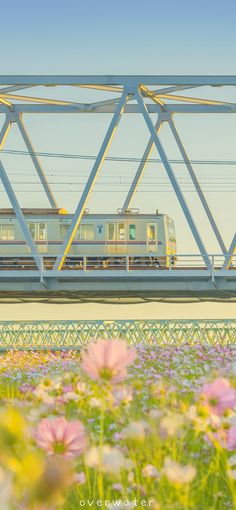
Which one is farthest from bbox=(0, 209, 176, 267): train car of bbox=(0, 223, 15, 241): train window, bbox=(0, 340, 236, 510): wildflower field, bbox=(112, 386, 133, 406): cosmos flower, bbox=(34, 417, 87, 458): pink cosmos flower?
bbox=(34, 417, 87, 458): pink cosmos flower

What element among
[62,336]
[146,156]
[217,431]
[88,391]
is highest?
[146,156]

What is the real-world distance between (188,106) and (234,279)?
800cm

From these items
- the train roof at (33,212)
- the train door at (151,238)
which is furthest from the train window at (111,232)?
the train roof at (33,212)

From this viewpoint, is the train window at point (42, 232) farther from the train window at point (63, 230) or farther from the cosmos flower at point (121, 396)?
the cosmos flower at point (121, 396)

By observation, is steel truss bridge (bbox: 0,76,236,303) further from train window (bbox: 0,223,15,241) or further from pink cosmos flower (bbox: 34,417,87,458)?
pink cosmos flower (bbox: 34,417,87,458)

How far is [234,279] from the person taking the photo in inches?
1081

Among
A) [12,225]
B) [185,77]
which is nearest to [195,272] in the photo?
[185,77]

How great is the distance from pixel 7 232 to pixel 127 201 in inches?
212

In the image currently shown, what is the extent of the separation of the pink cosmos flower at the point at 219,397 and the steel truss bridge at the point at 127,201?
80.9ft

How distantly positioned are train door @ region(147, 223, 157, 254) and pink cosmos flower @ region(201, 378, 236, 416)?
31.7m

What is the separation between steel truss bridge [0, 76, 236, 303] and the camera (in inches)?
1079

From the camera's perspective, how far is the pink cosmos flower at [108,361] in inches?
82.4

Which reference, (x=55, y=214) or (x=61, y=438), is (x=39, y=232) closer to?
(x=55, y=214)

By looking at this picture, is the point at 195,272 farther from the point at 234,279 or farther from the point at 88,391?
the point at 88,391
